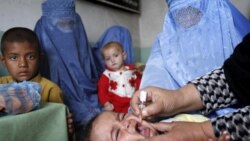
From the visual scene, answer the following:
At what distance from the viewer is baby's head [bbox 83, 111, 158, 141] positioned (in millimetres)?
1123

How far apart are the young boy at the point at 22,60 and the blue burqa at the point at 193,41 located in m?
0.68

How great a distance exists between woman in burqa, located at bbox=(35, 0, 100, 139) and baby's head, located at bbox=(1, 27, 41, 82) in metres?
0.41

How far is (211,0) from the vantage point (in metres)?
1.79

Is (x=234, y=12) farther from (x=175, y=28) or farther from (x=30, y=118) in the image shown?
(x=30, y=118)

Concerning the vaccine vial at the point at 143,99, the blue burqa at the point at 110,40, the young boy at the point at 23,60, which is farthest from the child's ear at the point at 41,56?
the vaccine vial at the point at 143,99

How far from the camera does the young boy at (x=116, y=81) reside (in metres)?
2.54

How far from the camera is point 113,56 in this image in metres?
2.71

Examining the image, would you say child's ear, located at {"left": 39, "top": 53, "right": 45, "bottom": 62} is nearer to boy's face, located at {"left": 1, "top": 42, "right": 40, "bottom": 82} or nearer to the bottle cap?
boy's face, located at {"left": 1, "top": 42, "right": 40, "bottom": 82}

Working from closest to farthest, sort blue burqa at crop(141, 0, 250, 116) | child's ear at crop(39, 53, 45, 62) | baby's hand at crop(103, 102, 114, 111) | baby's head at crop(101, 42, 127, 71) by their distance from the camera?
blue burqa at crop(141, 0, 250, 116) → child's ear at crop(39, 53, 45, 62) → baby's hand at crop(103, 102, 114, 111) → baby's head at crop(101, 42, 127, 71)

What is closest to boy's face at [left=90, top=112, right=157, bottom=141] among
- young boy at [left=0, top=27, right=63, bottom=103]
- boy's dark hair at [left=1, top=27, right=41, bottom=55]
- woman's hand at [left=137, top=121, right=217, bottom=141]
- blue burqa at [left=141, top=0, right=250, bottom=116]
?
woman's hand at [left=137, top=121, right=217, bottom=141]

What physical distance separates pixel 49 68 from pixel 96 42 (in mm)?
1084

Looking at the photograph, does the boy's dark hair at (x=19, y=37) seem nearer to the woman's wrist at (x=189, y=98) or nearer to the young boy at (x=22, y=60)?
the young boy at (x=22, y=60)

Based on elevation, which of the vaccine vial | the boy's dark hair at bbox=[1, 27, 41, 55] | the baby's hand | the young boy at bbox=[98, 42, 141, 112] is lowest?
the baby's hand

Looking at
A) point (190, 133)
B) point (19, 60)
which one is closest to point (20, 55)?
point (19, 60)
